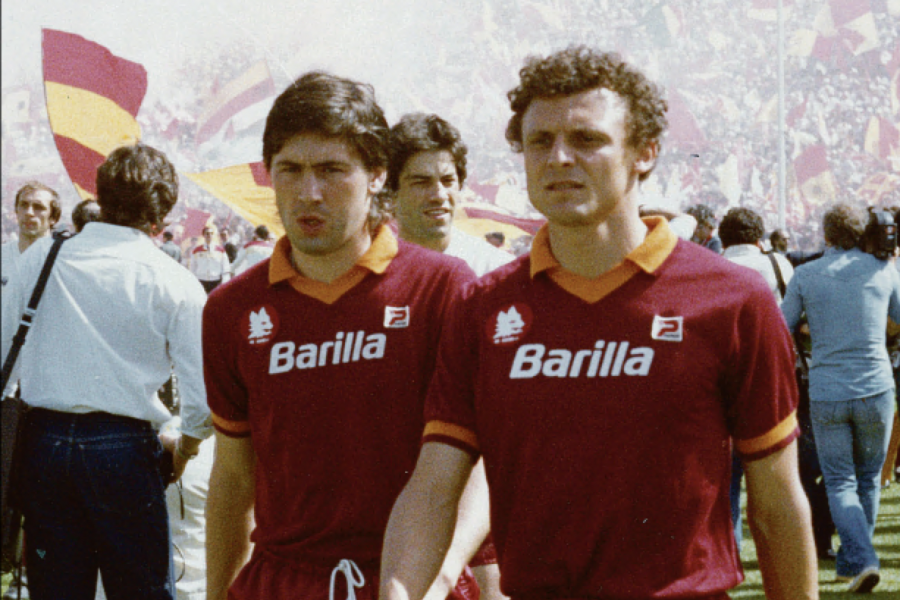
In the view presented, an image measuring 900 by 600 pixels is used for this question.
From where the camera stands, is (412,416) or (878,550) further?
(878,550)

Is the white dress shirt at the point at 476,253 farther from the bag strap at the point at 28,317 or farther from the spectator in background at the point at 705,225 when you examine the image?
the spectator in background at the point at 705,225

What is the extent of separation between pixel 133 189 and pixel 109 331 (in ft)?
1.73

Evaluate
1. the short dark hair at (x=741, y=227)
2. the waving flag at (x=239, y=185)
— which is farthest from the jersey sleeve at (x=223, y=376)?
the waving flag at (x=239, y=185)

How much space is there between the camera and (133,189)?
4.20 m

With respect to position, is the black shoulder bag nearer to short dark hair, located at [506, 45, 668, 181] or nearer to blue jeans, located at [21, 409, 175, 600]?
blue jeans, located at [21, 409, 175, 600]

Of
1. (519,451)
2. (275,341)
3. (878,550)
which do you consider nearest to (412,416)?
(275,341)

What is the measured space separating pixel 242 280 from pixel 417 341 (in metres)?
0.49

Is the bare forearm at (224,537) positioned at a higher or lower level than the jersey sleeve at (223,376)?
lower

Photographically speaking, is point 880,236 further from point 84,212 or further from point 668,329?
point 668,329

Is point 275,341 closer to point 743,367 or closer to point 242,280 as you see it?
point 242,280

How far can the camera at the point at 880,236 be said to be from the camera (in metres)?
6.45

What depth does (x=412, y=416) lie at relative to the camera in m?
2.69

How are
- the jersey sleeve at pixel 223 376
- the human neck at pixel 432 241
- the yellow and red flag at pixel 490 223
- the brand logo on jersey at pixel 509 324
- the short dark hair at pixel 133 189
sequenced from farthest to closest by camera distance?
the yellow and red flag at pixel 490 223 → the human neck at pixel 432 241 → the short dark hair at pixel 133 189 → the jersey sleeve at pixel 223 376 → the brand logo on jersey at pixel 509 324

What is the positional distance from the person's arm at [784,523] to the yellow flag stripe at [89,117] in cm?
554
